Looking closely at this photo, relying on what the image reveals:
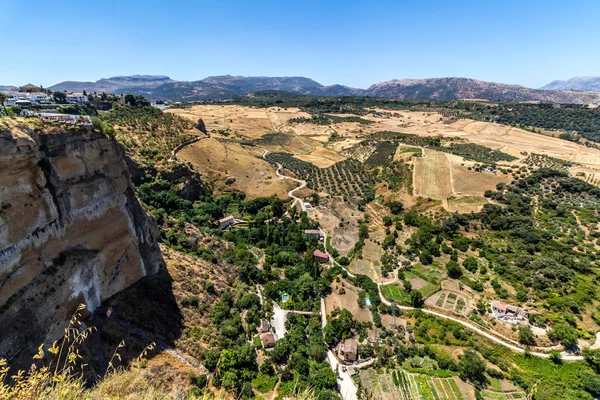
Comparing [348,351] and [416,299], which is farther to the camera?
[416,299]

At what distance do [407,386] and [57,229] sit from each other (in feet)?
129

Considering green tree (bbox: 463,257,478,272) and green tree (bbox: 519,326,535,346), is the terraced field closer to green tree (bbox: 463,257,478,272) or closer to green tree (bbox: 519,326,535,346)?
green tree (bbox: 519,326,535,346)

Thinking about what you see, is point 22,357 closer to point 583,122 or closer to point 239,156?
point 239,156

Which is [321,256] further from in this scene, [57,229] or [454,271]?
[57,229]

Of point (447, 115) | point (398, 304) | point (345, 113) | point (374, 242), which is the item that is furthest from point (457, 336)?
point (345, 113)

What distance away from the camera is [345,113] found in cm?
19675

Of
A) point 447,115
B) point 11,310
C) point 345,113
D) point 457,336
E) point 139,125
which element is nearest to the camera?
point 11,310

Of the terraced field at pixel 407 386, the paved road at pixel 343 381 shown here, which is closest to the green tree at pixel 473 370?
the terraced field at pixel 407 386

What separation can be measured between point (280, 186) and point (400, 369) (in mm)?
56774

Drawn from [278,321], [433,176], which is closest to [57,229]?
[278,321]

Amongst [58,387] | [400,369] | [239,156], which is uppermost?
[58,387]

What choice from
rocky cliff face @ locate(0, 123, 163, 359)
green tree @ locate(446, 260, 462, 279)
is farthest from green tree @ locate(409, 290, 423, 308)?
rocky cliff face @ locate(0, 123, 163, 359)

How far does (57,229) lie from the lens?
24.3 m

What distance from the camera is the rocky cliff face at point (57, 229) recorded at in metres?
20.8
